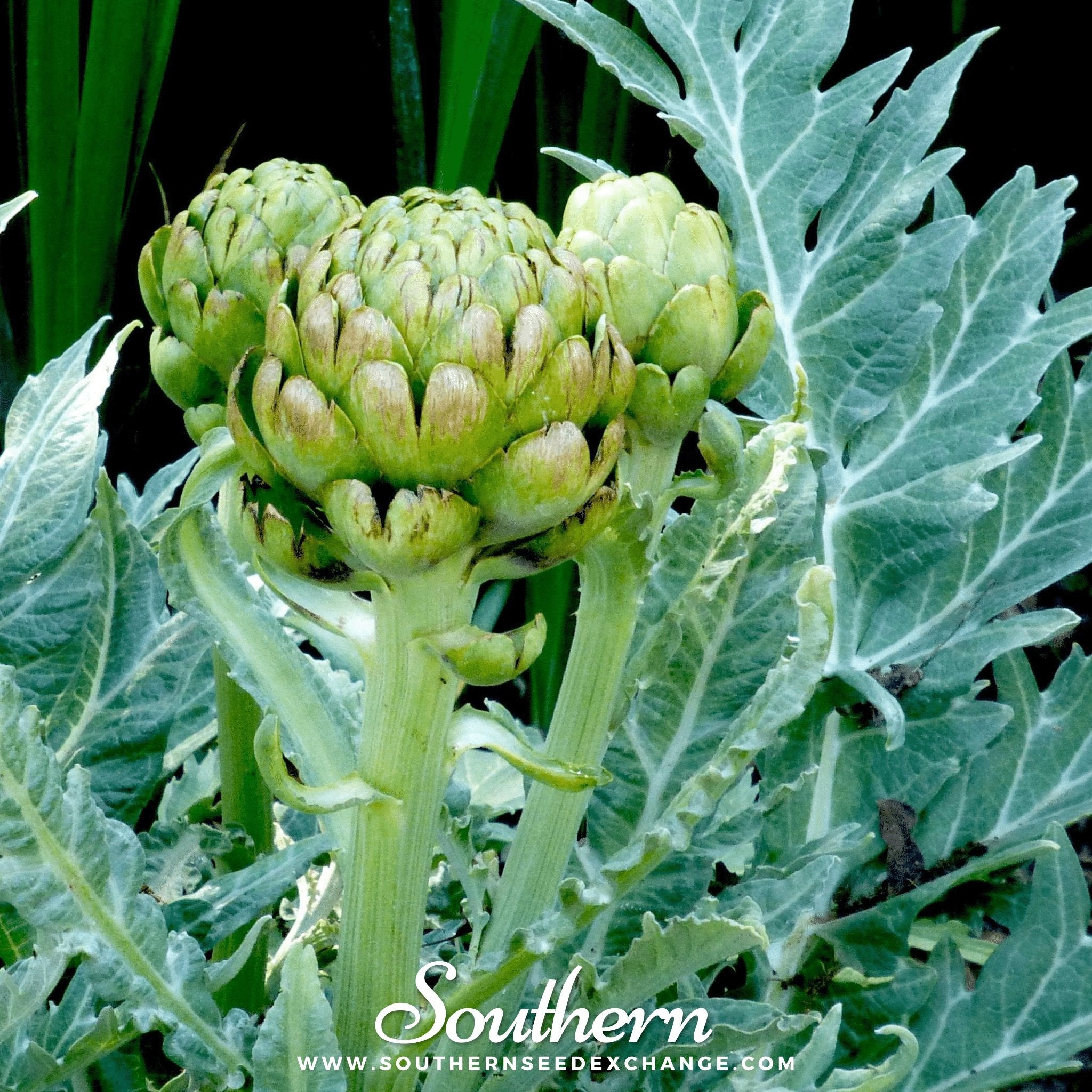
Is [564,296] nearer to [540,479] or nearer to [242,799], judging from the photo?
[540,479]

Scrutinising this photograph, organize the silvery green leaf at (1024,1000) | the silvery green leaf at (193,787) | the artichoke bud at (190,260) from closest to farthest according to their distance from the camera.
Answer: the artichoke bud at (190,260)
the silvery green leaf at (1024,1000)
the silvery green leaf at (193,787)

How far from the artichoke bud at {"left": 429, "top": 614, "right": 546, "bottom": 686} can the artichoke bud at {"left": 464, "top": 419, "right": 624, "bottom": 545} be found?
27mm

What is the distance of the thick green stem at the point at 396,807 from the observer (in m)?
0.33

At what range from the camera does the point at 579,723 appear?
383 mm

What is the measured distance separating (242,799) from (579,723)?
0.49 feet

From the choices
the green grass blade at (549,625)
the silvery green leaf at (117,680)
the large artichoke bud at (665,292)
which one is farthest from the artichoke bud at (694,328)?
the green grass blade at (549,625)

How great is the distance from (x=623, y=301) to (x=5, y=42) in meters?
0.70

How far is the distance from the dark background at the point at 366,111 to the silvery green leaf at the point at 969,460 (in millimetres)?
335

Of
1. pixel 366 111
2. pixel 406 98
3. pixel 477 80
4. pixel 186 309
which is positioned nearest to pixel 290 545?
pixel 186 309

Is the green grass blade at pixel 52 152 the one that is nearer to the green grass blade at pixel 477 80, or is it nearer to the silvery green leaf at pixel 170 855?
the green grass blade at pixel 477 80

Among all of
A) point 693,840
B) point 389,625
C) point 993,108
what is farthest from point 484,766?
point 993,108

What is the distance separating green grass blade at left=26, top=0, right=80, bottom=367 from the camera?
79 cm

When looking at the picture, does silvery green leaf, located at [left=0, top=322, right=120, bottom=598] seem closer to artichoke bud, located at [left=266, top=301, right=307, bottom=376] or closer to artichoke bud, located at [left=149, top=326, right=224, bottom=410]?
artichoke bud, located at [left=149, top=326, right=224, bottom=410]

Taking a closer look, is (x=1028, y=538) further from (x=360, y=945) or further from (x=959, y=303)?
(x=360, y=945)
